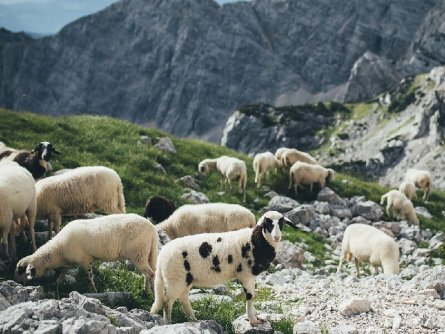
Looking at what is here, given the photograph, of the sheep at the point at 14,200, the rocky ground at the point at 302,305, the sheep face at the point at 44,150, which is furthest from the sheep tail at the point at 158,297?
the sheep face at the point at 44,150

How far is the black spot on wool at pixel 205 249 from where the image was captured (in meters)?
11.2

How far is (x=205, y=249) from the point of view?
11.3m

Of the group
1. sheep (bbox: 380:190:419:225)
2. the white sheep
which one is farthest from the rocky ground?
sheep (bbox: 380:190:419:225)

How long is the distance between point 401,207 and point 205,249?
1874 cm

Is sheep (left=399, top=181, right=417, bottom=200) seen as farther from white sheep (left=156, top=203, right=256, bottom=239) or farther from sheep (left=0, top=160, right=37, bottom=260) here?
sheep (left=0, top=160, right=37, bottom=260)

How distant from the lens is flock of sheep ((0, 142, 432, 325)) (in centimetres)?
Answer: 1112

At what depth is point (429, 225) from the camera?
27.8 m

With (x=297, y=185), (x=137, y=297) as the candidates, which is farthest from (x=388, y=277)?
(x=297, y=185)

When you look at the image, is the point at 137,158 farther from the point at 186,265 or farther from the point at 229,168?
the point at 186,265

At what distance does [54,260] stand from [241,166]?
13.9m

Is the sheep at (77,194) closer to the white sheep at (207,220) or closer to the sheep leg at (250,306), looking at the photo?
the white sheep at (207,220)

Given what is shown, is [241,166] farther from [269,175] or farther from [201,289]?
[201,289]

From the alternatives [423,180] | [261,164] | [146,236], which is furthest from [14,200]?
[423,180]

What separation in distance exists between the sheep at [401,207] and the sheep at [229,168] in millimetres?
8284
